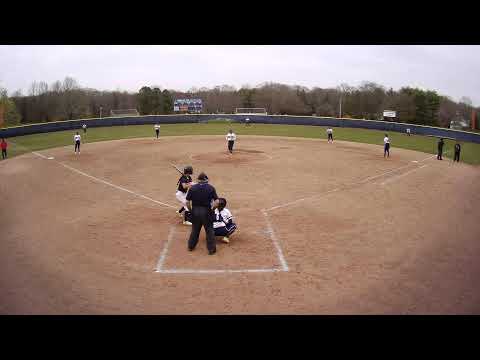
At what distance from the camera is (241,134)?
142 feet

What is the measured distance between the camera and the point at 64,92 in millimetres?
78438

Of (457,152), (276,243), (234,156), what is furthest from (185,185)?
(457,152)

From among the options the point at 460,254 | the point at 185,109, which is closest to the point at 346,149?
the point at 460,254

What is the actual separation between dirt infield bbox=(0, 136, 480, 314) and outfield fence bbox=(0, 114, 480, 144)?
21220 millimetres

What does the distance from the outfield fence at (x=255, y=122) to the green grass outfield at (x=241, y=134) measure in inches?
51.3

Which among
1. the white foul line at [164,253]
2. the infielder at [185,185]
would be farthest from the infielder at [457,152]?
the white foul line at [164,253]

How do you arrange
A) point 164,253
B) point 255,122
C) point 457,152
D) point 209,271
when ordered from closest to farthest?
point 209,271, point 164,253, point 457,152, point 255,122

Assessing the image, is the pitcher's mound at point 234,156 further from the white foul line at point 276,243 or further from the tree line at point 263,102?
the tree line at point 263,102

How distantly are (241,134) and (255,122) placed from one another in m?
13.6

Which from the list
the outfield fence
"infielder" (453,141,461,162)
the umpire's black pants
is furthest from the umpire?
the outfield fence

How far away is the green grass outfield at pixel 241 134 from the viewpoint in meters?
33.0

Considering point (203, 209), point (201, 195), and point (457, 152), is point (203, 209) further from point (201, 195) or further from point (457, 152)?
point (457, 152)

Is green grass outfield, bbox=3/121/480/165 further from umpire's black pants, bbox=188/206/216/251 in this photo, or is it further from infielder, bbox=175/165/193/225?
umpire's black pants, bbox=188/206/216/251
